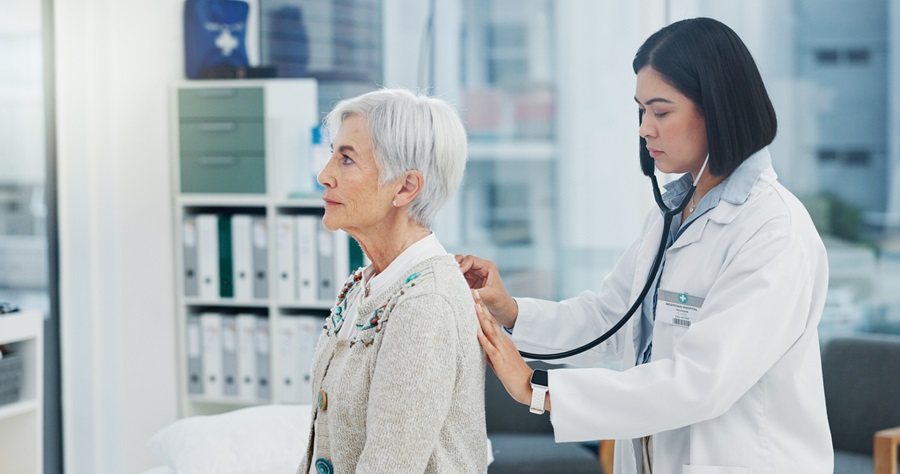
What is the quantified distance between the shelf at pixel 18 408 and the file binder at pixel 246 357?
0.86m

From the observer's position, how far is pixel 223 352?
3084mm

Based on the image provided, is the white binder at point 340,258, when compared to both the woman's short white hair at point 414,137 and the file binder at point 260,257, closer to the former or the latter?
the file binder at point 260,257

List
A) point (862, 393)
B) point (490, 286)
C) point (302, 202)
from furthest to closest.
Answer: point (302, 202), point (862, 393), point (490, 286)

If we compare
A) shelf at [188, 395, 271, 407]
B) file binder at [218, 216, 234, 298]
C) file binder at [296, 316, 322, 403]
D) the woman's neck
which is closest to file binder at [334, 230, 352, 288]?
file binder at [296, 316, 322, 403]

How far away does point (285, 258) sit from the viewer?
3010mm

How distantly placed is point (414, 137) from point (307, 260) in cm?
173

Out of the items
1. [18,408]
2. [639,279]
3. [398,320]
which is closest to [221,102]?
[18,408]

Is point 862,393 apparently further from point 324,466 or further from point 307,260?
point 324,466

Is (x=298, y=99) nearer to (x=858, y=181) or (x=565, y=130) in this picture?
(x=565, y=130)

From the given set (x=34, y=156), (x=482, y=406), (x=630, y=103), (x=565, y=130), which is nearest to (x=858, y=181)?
(x=630, y=103)

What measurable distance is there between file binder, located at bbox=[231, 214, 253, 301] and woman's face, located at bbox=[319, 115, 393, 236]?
1.73 meters

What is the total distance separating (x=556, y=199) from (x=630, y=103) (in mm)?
462

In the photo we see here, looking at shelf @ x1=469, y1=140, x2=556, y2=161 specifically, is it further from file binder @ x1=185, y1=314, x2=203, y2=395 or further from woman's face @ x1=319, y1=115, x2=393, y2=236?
woman's face @ x1=319, y1=115, x2=393, y2=236

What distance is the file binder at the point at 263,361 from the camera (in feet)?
10.0
